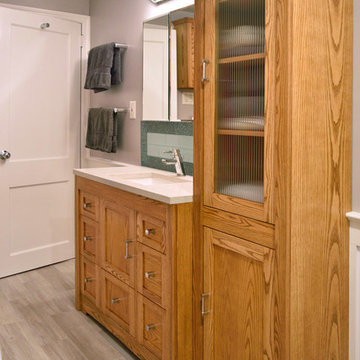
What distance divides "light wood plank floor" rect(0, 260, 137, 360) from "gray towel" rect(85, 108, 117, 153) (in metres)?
1.01

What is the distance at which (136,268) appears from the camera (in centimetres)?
236

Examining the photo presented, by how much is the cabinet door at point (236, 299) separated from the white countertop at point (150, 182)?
0.72ft

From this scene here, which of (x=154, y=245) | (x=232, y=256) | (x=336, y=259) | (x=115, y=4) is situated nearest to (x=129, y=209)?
(x=154, y=245)

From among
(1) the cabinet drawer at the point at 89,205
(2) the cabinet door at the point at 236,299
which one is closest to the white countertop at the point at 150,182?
(1) the cabinet drawer at the point at 89,205

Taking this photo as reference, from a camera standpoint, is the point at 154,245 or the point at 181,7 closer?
the point at 154,245

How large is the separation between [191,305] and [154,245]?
0.31 meters

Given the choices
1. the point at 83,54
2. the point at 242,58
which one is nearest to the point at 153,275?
the point at 242,58

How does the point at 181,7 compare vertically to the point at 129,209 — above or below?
above

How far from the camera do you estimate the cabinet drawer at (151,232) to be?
2.13 meters

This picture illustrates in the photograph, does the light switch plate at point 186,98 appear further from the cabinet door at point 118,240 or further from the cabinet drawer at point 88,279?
the cabinet drawer at point 88,279

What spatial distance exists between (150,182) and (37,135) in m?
1.33

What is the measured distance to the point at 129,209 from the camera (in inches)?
94.1

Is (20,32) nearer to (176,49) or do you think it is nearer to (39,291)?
(176,49)

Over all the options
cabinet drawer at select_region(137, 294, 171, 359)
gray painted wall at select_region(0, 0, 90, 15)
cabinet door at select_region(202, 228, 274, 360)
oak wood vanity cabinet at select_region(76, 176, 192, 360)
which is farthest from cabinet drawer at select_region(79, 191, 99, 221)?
gray painted wall at select_region(0, 0, 90, 15)
